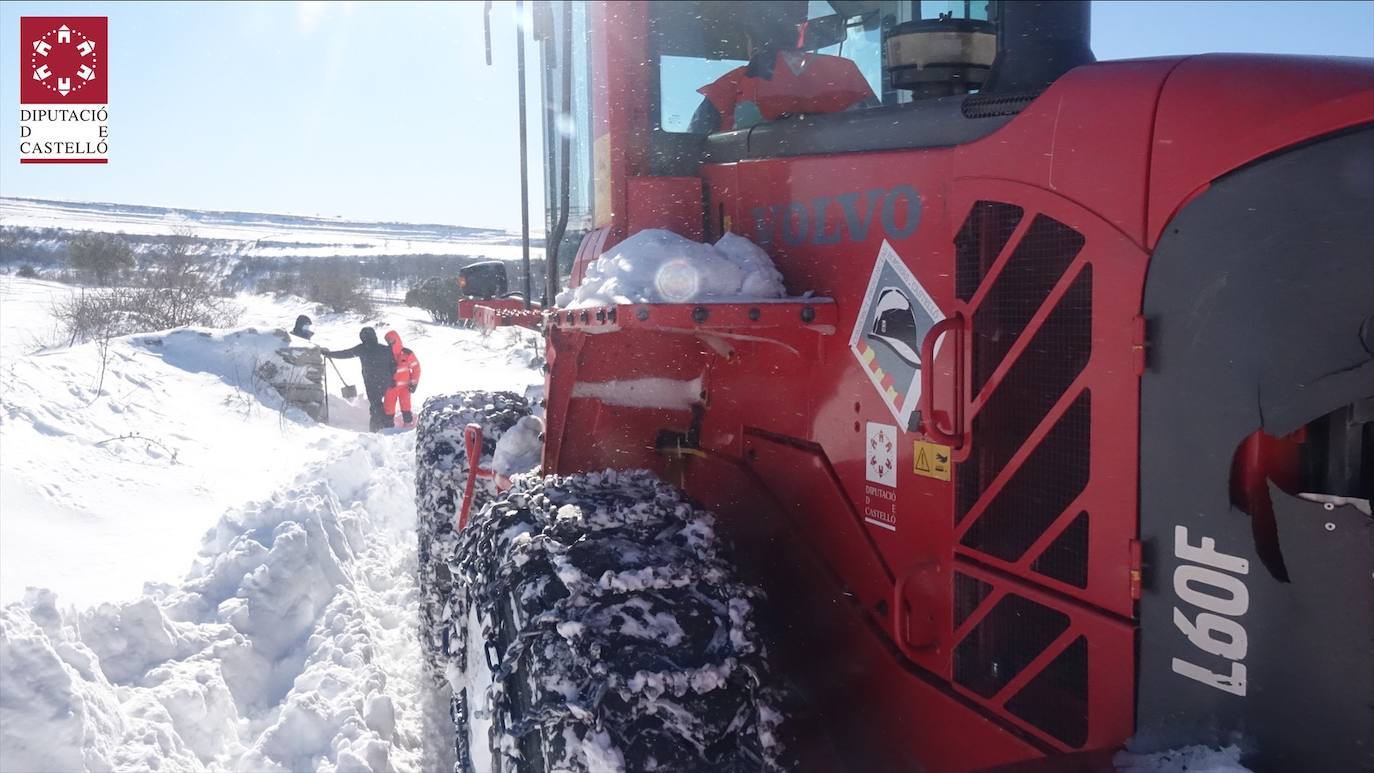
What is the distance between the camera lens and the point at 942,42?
2.44m

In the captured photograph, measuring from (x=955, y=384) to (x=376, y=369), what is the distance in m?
11.1

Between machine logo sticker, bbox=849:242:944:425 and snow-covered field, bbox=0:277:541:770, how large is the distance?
231 cm

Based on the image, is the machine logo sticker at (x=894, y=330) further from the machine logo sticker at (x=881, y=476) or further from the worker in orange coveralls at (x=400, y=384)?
the worker in orange coveralls at (x=400, y=384)

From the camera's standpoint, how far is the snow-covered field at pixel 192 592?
345 centimetres

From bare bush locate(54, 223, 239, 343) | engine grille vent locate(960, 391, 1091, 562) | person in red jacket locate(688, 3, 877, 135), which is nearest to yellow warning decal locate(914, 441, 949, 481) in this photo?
engine grille vent locate(960, 391, 1091, 562)

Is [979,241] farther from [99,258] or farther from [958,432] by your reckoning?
[99,258]

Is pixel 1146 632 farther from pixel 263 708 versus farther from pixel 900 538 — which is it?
pixel 263 708

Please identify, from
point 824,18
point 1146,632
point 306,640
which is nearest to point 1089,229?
point 1146,632

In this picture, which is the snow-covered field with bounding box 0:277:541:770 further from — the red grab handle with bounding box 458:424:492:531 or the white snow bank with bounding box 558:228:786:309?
the white snow bank with bounding box 558:228:786:309

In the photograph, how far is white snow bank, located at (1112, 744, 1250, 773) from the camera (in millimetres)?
1470

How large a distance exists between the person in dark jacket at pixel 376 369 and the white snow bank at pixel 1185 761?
448 inches

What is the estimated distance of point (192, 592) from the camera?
4582mm

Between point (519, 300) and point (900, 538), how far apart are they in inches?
113

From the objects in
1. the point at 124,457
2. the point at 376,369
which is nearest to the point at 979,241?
the point at 124,457
